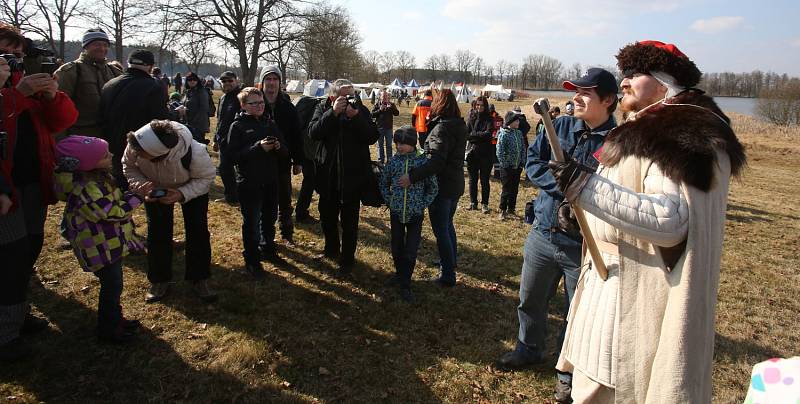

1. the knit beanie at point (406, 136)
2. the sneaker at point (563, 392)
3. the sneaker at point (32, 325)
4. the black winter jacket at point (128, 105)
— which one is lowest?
the sneaker at point (563, 392)

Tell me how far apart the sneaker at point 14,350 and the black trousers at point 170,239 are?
1.06m

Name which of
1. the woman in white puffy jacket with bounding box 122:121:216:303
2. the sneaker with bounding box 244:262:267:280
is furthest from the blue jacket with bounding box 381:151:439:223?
the woman in white puffy jacket with bounding box 122:121:216:303

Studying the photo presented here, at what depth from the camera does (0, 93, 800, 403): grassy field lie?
3.18m

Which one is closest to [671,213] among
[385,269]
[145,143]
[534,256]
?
[534,256]

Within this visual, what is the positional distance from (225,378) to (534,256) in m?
2.29

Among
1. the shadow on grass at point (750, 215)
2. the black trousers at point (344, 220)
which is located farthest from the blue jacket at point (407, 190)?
the shadow on grass at point (750, 215)

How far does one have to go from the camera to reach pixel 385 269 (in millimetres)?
5246

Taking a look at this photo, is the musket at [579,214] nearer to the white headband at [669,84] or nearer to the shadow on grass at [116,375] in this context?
the white headband at [669,84]

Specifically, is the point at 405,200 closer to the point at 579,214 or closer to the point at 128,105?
the point at 579,214

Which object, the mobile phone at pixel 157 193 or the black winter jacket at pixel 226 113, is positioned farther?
the black winter jacket at pixel 226 113

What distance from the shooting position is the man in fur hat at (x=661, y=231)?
159 cm

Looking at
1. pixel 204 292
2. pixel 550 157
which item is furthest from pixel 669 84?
pixel 204 292

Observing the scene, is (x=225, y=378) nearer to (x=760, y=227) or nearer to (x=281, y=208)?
(x=281, y=208)

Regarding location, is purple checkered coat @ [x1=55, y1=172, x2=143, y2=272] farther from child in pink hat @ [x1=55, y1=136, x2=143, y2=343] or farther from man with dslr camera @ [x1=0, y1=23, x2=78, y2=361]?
man with dslr camera @ [x1=0, y1=23, x2=78, y2=361]
